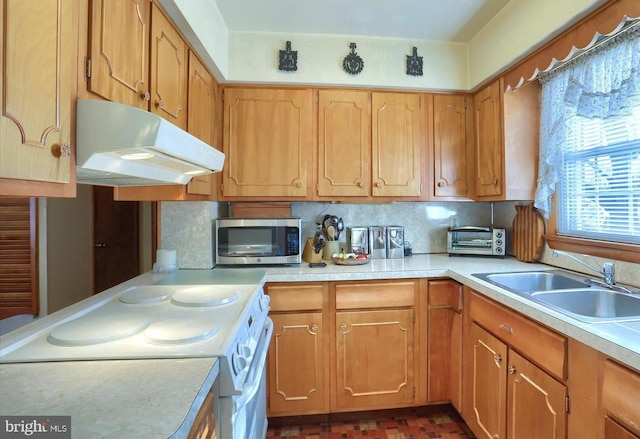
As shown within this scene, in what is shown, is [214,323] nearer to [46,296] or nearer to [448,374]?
[46,296]

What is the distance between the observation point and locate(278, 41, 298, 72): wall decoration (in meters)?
1.96

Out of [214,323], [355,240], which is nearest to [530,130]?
[355,240]

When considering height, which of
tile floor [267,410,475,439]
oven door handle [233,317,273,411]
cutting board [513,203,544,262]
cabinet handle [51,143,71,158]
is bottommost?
tile floor [267,410,475,439]

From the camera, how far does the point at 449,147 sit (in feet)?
7.04

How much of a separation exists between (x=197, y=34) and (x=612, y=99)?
199cm

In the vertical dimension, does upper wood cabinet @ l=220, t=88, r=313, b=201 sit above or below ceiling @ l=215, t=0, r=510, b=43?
below

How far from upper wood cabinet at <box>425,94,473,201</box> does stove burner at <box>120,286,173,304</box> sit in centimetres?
177

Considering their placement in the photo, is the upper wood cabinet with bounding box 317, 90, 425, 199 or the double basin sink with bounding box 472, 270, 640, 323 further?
the upper wood cabinet with bounding box 317, 90, 425, 199

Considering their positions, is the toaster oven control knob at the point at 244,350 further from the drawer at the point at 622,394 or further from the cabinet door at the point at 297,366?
the drawer at the point at 622,394

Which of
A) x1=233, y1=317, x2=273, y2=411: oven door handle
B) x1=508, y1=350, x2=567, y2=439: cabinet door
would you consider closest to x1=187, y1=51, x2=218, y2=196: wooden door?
x1=233, y1=317, x2=273, y2=411: oven door handle

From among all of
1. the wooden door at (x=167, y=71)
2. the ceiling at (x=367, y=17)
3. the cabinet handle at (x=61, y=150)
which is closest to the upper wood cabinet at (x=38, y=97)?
the cabinet handle at (x=61, y=150)

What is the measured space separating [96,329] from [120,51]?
881mm

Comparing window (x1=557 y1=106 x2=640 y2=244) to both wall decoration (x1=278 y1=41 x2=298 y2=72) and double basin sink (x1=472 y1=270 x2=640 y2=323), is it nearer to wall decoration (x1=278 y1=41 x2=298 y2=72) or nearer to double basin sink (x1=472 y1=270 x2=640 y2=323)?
double basin sink (x1=472 y1=270 x2=640 y2=323)

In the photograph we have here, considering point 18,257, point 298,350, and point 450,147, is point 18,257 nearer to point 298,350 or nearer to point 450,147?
point 298,350
